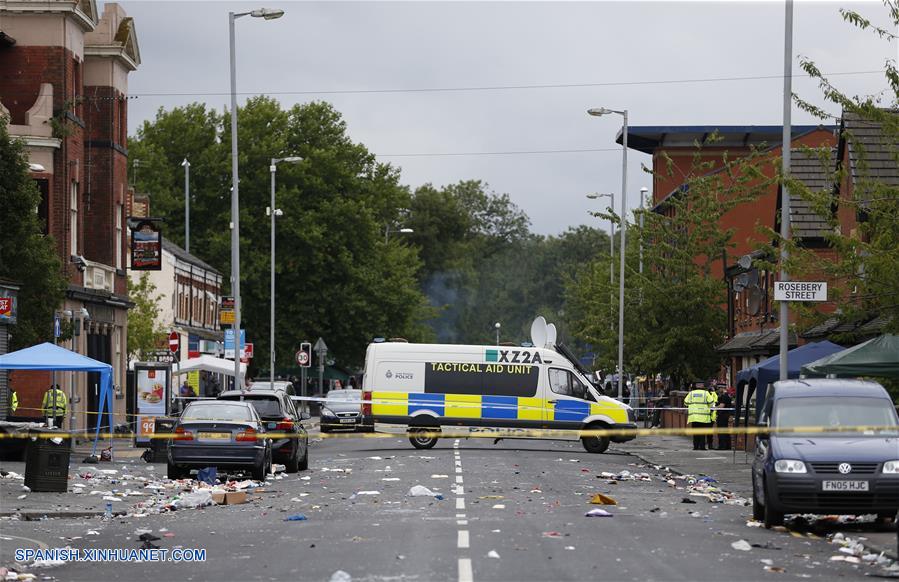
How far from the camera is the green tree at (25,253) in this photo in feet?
115

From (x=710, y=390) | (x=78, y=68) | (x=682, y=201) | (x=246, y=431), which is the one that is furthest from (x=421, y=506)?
(x=682, y=201)

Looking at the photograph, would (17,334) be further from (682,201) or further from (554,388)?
(682,201)

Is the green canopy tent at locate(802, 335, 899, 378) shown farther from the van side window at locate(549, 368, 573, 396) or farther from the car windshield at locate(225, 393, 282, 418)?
the van side window at locate(549, 368, 573, 396)

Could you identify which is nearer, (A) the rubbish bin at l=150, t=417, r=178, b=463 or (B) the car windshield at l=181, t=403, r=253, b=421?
(B) the car windshield at l=181, t=403, r=253, b=421

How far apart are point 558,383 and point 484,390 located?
1.92 metres

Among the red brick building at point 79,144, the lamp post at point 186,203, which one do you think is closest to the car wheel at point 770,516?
the red brick building at point 79,144

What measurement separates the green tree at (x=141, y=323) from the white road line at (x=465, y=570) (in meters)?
46.6

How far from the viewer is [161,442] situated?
33.5 metres

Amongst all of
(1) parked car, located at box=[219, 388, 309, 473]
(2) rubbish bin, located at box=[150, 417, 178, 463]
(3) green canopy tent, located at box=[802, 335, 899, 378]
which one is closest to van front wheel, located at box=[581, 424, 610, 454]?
(1) parked car, located at box=[219, 388, 309, 473]

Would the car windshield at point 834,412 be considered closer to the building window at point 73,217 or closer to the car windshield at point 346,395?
the building window at point 73,217

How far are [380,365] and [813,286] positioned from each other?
16.9m

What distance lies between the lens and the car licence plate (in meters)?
17.4

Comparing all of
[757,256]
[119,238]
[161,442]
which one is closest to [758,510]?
[161,442]

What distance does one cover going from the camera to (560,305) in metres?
159
